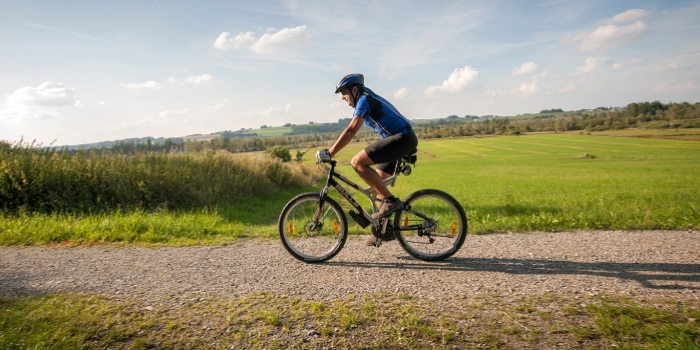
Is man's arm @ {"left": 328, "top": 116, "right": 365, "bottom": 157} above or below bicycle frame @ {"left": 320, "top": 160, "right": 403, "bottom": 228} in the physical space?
above

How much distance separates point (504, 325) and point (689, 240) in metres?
4.50

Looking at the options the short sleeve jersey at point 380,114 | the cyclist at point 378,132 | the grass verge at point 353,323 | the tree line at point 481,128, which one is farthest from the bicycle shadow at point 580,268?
the tree line at point 481,128

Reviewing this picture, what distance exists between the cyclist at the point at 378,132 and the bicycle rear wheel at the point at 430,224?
0.84ft

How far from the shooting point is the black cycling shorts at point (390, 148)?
459 cm

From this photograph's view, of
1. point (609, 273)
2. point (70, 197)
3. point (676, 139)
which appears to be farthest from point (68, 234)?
point (676, 139)

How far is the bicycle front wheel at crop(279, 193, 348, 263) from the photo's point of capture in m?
4.89

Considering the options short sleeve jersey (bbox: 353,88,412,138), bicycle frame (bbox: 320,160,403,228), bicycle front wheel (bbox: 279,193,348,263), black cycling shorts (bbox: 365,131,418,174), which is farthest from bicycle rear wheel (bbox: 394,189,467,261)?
short sleeve jersey (bbox: 353,88,412,138)

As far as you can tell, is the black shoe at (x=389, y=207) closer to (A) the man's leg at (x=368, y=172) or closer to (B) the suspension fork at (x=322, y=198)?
(A) the man's leg at (x=368, y=172)

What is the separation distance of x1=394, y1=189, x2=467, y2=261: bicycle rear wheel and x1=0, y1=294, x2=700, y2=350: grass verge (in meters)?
1.46

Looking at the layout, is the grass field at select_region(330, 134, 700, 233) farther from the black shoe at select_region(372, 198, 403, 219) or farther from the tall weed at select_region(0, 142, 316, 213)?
the tall weed at select_region(0, 142, 316, 213)

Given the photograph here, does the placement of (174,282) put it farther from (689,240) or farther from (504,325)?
(689,240)

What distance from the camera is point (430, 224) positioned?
4910 mm

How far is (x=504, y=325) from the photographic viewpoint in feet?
9.52

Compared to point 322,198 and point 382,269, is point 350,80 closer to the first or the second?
point 322,198
